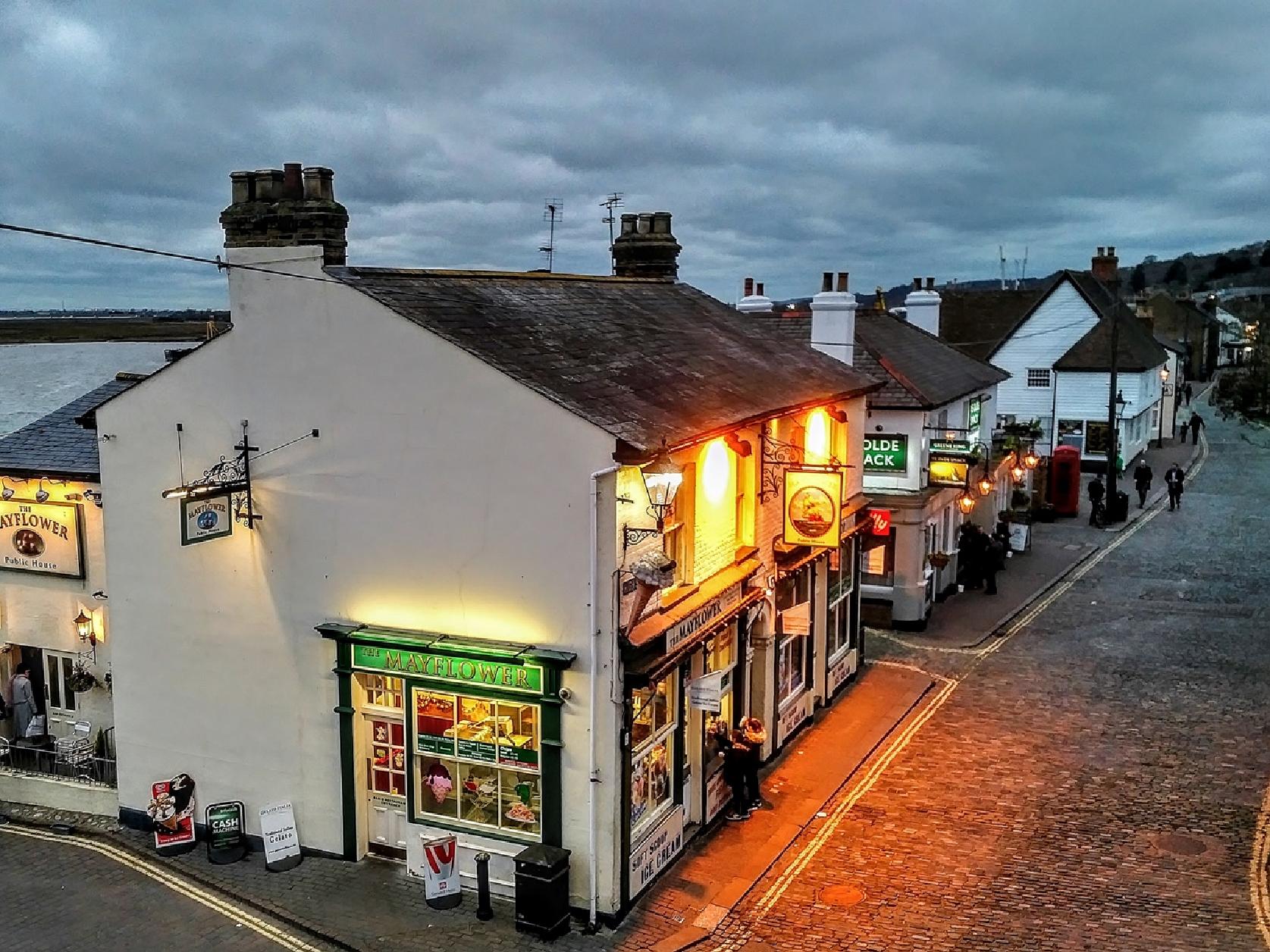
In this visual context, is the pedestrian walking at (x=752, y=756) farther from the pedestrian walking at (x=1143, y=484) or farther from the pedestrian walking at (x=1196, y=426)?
the pedestrian walking at (x=1196, y=426)

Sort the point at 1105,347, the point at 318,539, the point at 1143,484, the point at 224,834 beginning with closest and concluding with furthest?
1. the point at 318,539
2. the point at 224,834
3. the point at 1143,484
4. the point at 1105,347

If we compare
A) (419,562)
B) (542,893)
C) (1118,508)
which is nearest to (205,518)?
(419,562)

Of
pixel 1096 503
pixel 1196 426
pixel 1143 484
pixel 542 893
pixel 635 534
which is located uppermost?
pixel 635 534

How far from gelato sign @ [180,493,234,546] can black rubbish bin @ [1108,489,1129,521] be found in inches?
1201

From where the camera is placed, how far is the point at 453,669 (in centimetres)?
1197

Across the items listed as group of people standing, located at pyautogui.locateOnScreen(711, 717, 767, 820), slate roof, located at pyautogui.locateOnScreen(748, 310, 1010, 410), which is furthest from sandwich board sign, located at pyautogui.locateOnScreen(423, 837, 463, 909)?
slate roof, located at pyautogui.locateOnScreen(748, 310, 1010, 410)

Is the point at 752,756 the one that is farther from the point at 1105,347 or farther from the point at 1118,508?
the point at 1105,347

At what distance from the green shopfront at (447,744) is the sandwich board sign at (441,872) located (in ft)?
0.77

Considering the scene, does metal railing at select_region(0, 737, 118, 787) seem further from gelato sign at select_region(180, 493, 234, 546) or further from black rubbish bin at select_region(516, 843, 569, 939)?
black rubbish bin at select_region(516, 843, 569, 939)

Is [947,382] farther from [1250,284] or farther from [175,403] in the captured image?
[1250,284]

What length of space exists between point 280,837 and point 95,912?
6.66ft

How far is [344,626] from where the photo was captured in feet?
41.2

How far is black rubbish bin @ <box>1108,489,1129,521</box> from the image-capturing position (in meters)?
35.8

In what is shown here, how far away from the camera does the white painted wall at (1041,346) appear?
48.7 m
